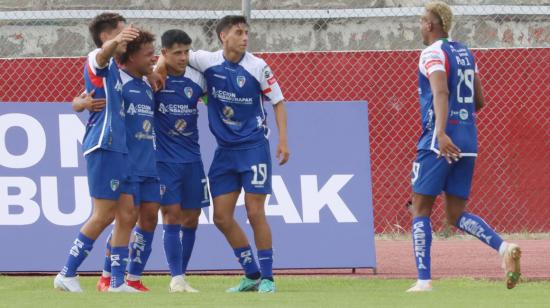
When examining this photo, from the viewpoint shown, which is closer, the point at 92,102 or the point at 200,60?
the point at 92,102

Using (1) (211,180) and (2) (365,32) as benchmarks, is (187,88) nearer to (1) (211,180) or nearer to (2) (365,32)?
(1) (211,180)

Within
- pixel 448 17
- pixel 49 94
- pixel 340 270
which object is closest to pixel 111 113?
pixel 448 17

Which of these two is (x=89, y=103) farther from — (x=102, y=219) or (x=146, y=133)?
(x=102, y=219)

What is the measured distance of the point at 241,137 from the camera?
9.73 metres

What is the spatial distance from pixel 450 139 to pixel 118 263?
240cm

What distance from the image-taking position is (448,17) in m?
9.41

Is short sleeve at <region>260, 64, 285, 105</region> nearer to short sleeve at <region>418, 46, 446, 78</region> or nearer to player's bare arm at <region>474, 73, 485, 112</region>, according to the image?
short sleeve at <region>418, 46, 446, 78</region>

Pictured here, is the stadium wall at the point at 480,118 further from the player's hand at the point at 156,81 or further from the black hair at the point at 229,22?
the player's hand at the point at 156,81

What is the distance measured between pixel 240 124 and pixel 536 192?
584 cm

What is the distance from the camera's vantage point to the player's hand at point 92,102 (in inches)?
362

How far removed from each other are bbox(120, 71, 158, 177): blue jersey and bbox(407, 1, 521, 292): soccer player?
185 cm

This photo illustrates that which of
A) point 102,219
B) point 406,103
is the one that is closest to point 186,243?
point 102,219

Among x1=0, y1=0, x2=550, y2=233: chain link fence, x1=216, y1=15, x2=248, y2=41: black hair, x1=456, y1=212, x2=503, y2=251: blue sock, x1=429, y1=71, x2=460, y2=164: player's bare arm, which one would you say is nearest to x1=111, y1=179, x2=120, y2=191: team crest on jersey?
x1=216, y1=15, x2=248, y2=41: black hair

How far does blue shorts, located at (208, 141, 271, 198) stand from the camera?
971cm
